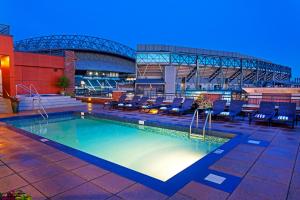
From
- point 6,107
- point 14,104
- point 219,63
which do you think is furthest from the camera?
point 219,63

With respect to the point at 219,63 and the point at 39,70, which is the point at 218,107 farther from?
the point at 219,63

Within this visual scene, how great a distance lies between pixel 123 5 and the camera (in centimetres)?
11394

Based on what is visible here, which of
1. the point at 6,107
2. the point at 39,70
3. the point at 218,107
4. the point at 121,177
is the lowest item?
the point at 121,177

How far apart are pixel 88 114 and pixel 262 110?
8.29 metres

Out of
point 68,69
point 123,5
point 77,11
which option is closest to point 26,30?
point 77,11

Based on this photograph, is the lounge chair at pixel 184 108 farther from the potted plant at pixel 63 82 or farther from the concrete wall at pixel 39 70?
the concrete wall at pixel 39 70

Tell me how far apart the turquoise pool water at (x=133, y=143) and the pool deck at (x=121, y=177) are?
138 cm

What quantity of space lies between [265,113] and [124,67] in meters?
60.5

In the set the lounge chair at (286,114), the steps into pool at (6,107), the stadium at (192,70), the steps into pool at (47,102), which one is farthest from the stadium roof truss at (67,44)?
the lounge chair at (286,114)

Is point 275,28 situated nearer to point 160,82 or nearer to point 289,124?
point 160,82

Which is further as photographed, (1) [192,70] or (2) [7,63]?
(1) [192,70]

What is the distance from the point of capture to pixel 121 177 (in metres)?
3.55

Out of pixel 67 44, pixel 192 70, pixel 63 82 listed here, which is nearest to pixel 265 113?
pixel 63 82

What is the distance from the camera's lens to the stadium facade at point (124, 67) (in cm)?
1573
